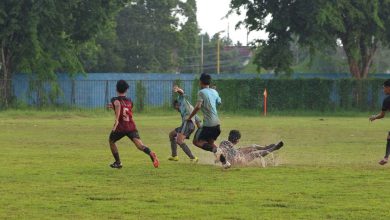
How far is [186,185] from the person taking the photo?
13523 millimetres

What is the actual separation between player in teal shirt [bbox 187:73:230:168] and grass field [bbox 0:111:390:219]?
0.48m

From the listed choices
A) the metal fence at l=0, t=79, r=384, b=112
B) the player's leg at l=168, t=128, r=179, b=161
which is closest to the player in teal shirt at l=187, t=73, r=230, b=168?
the player's leg at l=168, t=128, r=179, b=161

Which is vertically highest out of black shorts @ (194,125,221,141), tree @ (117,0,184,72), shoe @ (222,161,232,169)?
tree @ (117,0,184,72)

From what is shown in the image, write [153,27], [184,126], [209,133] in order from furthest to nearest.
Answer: [153,27] < [184,126] < [209,133]

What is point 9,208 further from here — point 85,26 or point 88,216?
point 85,26

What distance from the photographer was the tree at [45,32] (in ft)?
153

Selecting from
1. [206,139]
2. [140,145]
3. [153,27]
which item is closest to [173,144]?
[206,139]

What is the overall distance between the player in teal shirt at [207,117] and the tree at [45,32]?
102ft

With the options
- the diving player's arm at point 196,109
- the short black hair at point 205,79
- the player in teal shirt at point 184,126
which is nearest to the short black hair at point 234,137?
the diving player's arm at point 196,109

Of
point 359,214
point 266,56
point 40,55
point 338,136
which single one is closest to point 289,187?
point 359,214

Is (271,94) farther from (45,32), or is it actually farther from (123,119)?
(123,119)

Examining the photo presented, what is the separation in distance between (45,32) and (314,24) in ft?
53.1

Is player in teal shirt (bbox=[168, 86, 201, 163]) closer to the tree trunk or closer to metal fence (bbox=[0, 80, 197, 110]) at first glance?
metal fence (bbox=[0, 80, 197, 110])

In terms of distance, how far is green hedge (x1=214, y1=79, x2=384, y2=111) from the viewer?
162 feet
